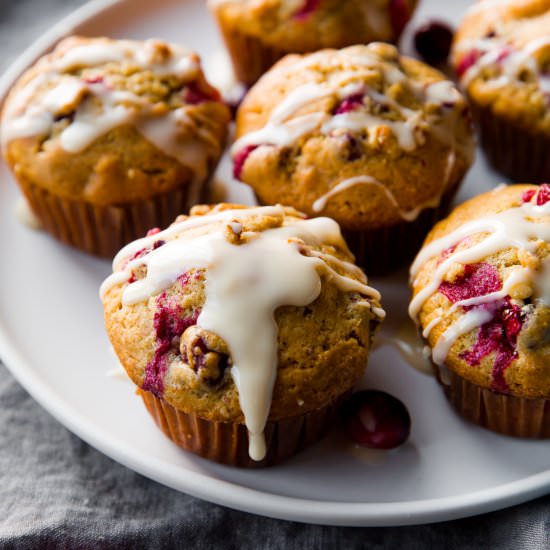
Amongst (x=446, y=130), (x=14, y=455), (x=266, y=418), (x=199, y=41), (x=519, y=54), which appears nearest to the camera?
(x=266, y=418)

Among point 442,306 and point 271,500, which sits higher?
point 442,306

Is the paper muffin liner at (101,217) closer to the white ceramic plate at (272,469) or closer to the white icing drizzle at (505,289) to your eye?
the white ceramic plate at (272,469)

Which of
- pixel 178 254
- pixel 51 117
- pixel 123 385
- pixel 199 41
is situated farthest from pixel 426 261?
pixel 199 41

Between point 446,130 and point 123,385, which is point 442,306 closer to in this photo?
point 446,130

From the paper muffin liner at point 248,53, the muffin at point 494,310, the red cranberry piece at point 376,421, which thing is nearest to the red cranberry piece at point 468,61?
the paper muffin liner at point 248,53

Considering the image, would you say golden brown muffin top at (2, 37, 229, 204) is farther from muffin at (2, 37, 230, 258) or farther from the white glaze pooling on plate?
the white glaze pooling on plate

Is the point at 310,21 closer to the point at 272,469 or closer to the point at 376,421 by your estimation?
the point at 376,421
